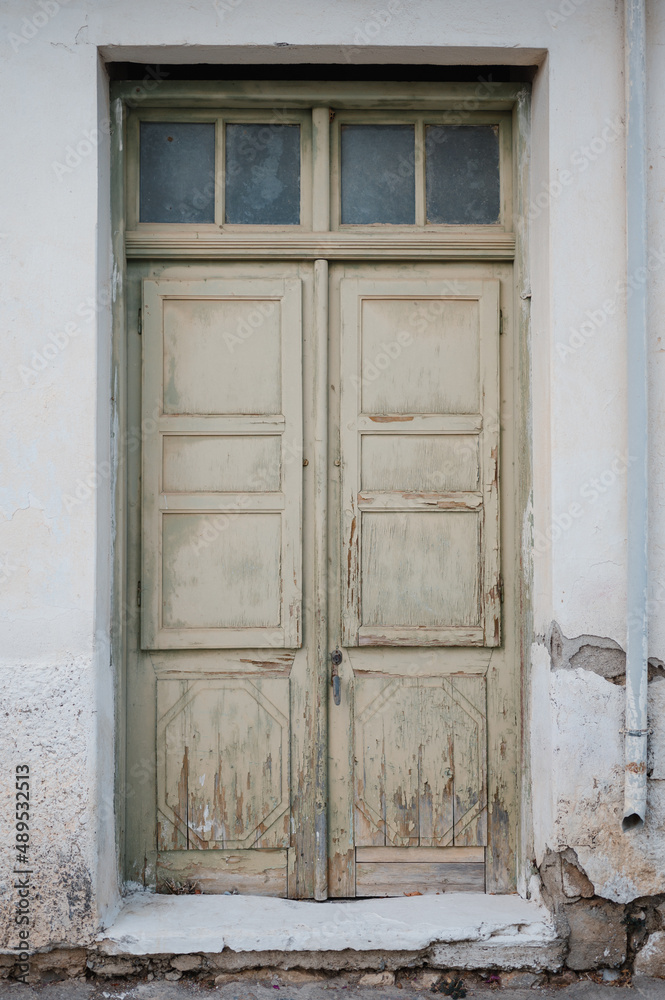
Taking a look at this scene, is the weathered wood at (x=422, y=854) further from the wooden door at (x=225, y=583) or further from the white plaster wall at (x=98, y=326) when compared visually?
the white plaster wall at (x=98, y=326)

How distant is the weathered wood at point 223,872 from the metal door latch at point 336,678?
27.2 inches

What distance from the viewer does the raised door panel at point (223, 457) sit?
3.16m

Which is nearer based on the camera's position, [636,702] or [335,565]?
[636,702]

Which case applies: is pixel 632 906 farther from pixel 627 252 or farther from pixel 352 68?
pixel 352 68

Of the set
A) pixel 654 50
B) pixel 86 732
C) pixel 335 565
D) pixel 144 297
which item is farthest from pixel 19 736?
pixel 654 50

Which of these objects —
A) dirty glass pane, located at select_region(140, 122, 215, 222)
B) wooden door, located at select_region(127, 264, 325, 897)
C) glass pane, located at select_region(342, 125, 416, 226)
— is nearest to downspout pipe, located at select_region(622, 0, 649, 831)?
glass pane, located at select_region(342, 125, 416, 226)

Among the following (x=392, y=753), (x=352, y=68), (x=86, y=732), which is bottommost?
(x=392, y=753)

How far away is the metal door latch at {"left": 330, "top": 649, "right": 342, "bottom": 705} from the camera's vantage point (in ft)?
10.4

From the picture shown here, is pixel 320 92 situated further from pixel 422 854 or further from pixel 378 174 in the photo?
pixel 422 854

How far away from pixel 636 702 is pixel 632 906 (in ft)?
2.62

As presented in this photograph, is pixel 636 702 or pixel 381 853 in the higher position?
pixel 636 702

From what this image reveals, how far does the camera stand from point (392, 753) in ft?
10.4

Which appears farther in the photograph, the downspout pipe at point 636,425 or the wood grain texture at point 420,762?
the wood grain texture at point 420,762

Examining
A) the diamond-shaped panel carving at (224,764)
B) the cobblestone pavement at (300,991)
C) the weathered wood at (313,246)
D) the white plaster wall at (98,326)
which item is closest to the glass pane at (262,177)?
the weathered wood at (313,246)
